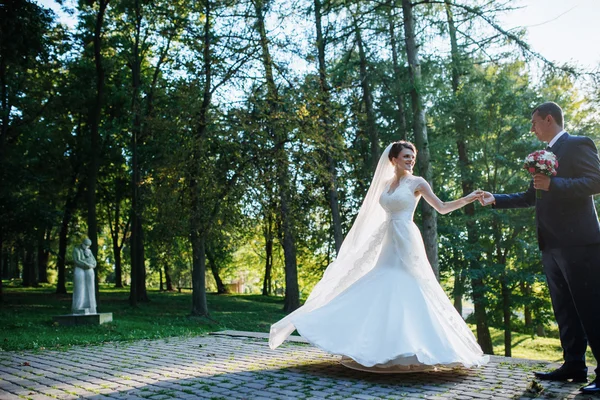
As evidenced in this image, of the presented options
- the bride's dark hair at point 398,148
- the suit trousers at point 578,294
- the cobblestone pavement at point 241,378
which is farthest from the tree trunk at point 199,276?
the suit trousers at point 578,294

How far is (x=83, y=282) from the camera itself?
627 inches

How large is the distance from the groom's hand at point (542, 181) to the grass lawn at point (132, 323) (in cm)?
867

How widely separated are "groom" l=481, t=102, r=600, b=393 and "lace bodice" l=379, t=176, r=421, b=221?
68.5 inches

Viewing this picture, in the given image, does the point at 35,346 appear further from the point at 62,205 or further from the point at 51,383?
the point at 62,205

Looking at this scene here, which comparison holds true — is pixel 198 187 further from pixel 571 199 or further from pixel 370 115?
pixel 571 199

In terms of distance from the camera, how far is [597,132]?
17.2 meters

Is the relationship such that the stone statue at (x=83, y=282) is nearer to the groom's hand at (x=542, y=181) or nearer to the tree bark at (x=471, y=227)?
the tree bark at (x=471, y=227)

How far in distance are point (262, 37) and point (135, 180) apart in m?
7.71

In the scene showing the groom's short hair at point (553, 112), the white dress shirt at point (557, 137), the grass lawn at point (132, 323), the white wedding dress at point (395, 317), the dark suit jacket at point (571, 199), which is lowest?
the grass lawn at point (132, 323)

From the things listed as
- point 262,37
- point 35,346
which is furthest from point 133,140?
point 35,346

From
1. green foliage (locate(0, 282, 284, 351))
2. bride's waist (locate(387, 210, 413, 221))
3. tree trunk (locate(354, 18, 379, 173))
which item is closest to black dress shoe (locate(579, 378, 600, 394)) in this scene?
bride's waist (locate(387, 210, 413, 221))

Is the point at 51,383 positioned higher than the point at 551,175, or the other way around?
the point at 551,175

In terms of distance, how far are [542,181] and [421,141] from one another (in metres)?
7.89

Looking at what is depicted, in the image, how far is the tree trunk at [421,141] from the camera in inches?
499
